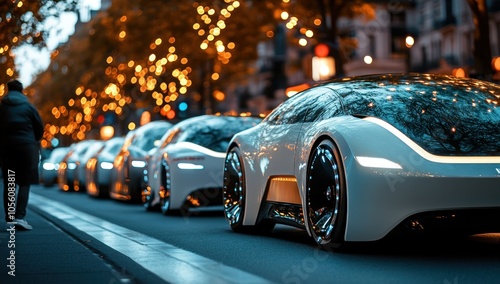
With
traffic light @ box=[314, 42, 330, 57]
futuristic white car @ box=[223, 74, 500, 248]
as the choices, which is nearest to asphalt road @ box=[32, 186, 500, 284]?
futuristic white car @ box=[223, 74, 500, 248]

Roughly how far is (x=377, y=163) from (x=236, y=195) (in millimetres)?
3561

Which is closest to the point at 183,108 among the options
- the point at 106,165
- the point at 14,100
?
the point at 106,165

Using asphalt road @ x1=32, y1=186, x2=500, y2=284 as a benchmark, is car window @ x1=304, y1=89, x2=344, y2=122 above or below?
above

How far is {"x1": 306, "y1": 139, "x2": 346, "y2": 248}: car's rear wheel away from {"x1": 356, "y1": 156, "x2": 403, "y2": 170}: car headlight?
0.23m

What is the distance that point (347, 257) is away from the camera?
30.2ft

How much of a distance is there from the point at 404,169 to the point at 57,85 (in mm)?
87106

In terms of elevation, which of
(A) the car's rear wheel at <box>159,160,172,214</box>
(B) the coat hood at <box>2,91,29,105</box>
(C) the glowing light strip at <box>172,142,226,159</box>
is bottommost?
(A) the car's rear wheel at <box>159,160,172,214</box>

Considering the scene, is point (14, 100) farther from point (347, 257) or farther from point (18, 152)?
point (347, 257)

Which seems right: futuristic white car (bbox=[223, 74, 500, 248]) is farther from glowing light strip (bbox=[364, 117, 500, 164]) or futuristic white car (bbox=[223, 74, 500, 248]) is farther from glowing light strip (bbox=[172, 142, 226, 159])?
glowing light strip (bbox=[172, 142, 226, 159])

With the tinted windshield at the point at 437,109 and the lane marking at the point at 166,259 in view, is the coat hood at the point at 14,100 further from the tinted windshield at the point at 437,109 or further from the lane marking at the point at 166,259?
the tinted windshield at the point at 437,109

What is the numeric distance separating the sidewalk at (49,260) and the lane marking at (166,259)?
28cm

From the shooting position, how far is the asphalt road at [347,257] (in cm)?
795

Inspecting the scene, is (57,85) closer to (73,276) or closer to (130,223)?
(130,223)

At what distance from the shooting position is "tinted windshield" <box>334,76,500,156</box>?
9.20 metres
